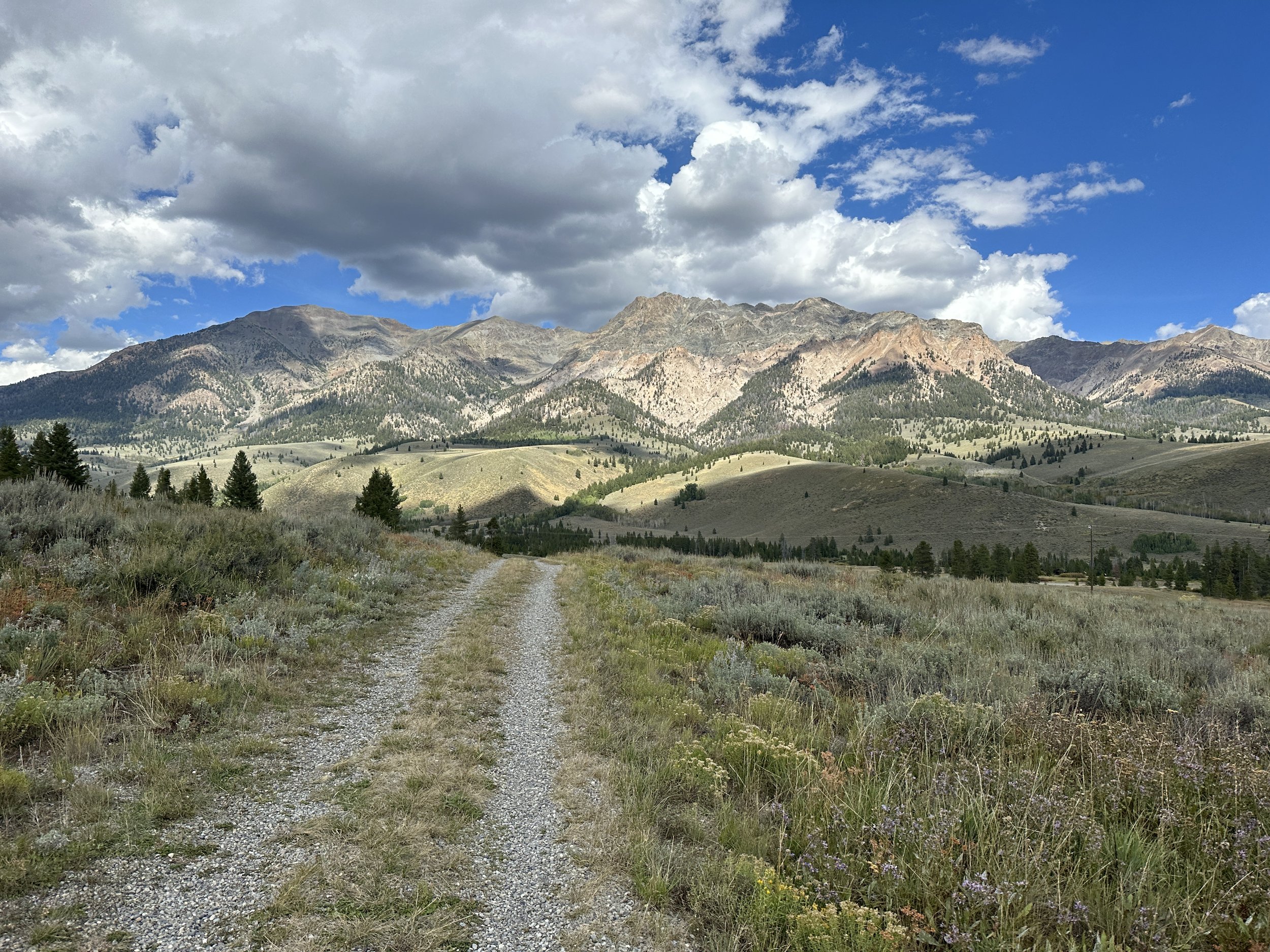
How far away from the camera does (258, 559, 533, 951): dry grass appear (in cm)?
390

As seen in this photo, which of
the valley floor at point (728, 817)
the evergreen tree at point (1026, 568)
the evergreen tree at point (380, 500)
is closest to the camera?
the valley floor at point (728, 817)

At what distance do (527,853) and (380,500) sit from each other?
182ft

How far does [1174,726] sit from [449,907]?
336 inches

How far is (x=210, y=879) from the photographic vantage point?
14.3 ft

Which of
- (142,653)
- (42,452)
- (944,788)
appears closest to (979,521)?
(944,788)

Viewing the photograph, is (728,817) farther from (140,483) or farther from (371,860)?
(140,483)

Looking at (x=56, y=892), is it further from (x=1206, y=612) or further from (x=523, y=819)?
(x=1206, y=612)

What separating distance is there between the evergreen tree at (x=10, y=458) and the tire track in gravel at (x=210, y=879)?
48.2 meters

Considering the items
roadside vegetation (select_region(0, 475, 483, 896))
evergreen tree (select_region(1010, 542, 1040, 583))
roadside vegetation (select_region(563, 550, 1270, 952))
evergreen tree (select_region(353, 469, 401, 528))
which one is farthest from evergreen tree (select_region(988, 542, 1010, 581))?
roadside vegetation (select_region(0, 475, 483, 896))

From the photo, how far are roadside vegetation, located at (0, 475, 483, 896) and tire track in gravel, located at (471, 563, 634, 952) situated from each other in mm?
2762

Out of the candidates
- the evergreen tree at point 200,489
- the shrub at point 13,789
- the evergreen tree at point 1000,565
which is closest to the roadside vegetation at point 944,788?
the shrub at point 13,789

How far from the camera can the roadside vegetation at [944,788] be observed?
12.8ft

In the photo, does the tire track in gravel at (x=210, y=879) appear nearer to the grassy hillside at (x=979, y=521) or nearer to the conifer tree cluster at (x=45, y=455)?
the conifer tree cluster at (x=45, y=455)

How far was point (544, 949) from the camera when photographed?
397 centimetres
